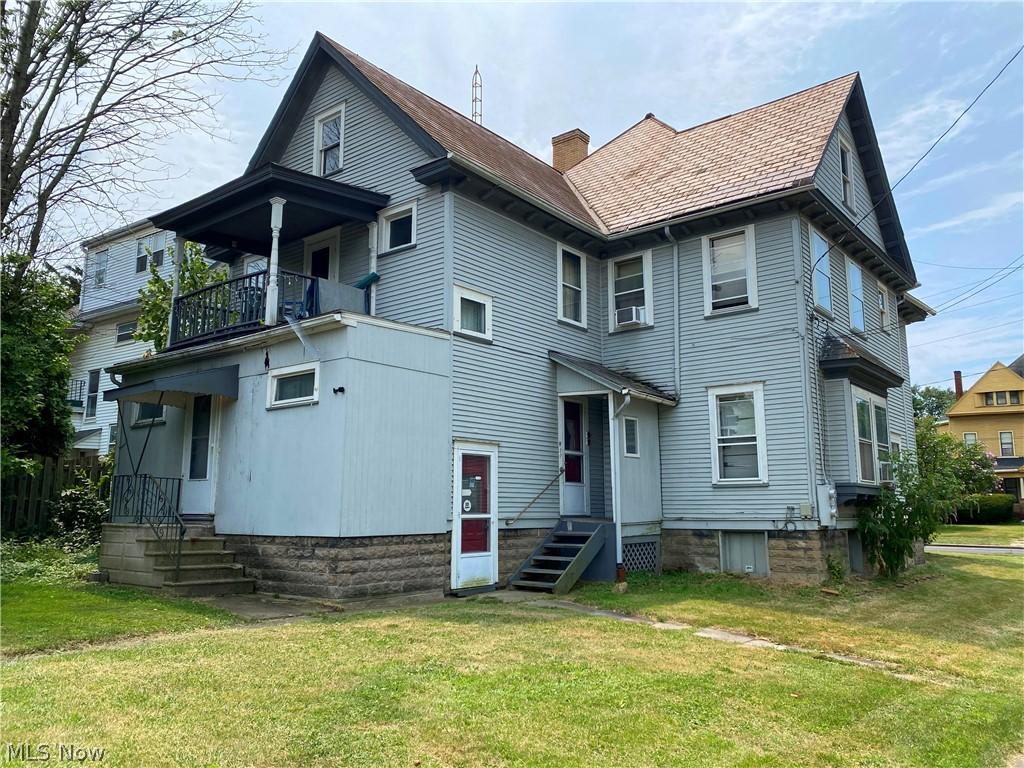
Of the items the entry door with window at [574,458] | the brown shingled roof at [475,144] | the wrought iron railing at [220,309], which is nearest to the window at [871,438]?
the entry door with window at [574,458]

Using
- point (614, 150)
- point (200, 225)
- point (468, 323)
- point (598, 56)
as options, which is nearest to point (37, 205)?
point (200, 225)

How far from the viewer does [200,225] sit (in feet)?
47.3

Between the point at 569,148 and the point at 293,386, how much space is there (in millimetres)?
13460

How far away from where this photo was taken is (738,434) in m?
14.1

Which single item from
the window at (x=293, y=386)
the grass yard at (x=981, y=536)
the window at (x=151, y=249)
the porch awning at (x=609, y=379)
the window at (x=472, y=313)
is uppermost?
the window at (x=151, y=249)

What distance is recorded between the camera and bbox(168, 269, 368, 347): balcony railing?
1320 centimetres

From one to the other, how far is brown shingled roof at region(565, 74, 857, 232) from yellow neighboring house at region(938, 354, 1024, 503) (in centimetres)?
4306

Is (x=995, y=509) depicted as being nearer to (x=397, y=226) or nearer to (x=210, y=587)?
(x=397, y=226)

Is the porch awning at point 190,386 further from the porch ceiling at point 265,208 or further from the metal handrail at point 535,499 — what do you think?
the metal handrail at point 535,499

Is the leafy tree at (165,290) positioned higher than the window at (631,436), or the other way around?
the leafy tree at (165,290)

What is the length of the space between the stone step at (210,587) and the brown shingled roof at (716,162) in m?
9.84

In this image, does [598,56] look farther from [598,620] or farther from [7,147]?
[7,147]

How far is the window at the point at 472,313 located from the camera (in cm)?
1280

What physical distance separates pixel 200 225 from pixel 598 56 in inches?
313
